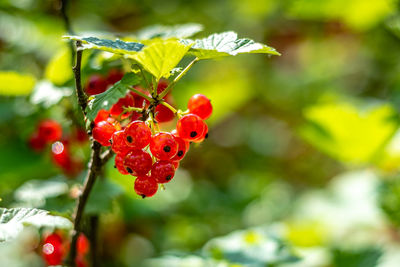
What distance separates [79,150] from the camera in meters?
2.79

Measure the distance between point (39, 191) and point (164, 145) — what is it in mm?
1322

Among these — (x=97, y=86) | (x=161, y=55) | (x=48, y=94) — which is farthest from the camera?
(x=48, y=94)

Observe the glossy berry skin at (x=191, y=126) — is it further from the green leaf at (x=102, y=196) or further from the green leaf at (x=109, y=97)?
the green leaf at (x=102, y=196)

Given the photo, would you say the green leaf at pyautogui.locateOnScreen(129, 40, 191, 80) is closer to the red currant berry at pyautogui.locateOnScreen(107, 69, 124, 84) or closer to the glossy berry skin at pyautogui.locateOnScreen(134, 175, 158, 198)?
the glossy berry skin at pyautogui.locateOnScreen(134, 175, 158, 198)

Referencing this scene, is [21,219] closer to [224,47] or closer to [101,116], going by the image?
[101,116]

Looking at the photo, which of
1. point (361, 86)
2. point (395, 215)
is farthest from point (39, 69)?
point (361, 86)

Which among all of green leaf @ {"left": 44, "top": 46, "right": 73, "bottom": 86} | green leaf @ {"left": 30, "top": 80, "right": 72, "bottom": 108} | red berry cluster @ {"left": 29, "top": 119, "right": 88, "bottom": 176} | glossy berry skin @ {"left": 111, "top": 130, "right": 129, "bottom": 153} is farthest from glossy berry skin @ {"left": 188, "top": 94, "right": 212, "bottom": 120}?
red berry cluster @ {"left": 29, "top": 119, "right": 88, "bottom": 176}

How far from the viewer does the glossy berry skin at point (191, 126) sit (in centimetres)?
136

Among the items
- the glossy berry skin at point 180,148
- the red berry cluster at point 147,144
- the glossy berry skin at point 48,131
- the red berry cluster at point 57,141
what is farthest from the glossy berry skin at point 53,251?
the glossy berry skin at point 180,148

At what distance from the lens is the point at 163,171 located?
4.51ft

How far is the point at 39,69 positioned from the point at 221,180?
236cm

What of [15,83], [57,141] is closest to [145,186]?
[15,83]

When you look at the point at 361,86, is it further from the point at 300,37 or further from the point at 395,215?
the point at 395,215

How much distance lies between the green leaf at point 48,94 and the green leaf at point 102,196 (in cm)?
53
